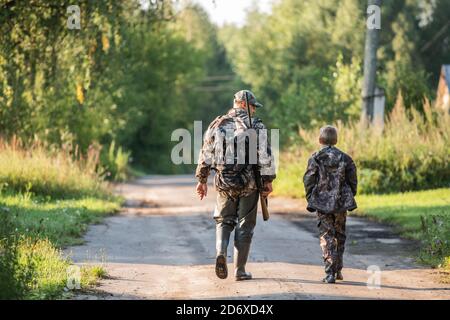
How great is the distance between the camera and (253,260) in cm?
1224

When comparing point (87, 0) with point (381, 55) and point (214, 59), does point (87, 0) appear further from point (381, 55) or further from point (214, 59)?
point (214, 59)

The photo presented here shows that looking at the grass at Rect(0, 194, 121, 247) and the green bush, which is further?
the grass at Rect(0, 194, 121, 247)

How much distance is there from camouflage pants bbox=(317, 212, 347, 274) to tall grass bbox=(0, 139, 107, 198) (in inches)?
400

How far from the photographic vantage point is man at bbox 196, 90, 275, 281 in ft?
34.6

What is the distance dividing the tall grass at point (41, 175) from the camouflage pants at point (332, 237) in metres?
10.2

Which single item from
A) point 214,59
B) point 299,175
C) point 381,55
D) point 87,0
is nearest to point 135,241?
point 87,0

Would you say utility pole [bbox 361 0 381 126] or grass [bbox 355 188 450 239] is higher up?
utility pole [bbox 361 0 381 126]

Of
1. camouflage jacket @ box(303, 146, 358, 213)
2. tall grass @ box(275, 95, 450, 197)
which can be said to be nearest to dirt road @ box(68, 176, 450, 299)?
camouflage jacket @ box(303, 146, 358, 213)

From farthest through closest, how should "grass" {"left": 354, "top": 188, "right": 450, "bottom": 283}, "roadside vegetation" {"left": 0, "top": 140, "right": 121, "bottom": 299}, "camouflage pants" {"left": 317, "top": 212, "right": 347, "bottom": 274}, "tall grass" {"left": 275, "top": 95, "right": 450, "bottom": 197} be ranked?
"tall grass" {"left": 275, "top": 95, "right": 450, "bottom": 197} → "grass" {"left": 354, "top": 188, "right": 450, "bottom": 283} → "camouflage pants" {"left": 317, "top": 212, "right": 347, "bottom": 274} → "roadside vegetation" {"left": 0, "top": 140, "right": 121, "bottom": 299}

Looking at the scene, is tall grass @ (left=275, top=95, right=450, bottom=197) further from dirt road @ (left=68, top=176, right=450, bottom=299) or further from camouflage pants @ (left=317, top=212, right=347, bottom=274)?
camouflage pants @ (left=317, top=212, right=347, bottom=274)

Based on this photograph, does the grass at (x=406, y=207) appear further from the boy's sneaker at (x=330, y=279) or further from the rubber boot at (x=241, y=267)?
the rubber boot at (x=241, y=267)

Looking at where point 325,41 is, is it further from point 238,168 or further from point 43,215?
point 238,168

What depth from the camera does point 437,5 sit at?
5966 centimetres

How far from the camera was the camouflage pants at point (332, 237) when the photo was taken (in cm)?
1052
